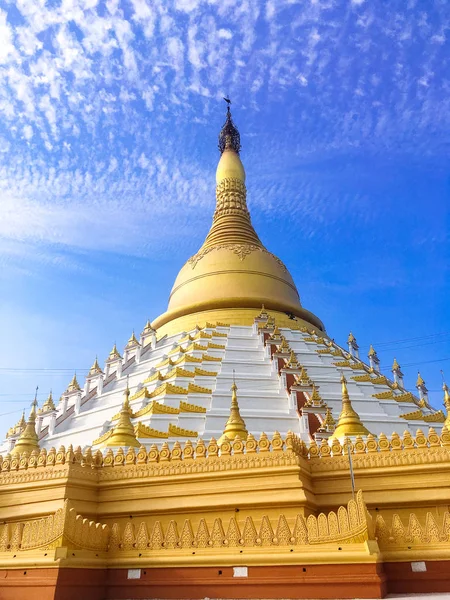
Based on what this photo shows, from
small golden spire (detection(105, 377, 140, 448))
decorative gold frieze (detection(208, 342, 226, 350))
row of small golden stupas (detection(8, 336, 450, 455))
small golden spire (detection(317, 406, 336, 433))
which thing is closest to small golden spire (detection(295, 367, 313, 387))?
row of small golden stupas (detection(8, 336, 450, 455))

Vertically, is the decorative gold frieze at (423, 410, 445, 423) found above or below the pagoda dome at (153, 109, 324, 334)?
below

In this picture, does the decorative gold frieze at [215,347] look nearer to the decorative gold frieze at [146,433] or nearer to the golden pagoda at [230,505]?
the golden pagoda at [230,505]

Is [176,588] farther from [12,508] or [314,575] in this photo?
[12,508]

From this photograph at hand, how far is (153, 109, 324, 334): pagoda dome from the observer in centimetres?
2427

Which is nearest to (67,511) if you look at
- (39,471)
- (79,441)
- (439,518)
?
(39,471)

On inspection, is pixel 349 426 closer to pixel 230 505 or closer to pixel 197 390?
pixel 230 505

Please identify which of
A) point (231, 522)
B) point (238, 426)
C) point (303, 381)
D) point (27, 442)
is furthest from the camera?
point (303, 381)

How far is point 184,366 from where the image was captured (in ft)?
58.1

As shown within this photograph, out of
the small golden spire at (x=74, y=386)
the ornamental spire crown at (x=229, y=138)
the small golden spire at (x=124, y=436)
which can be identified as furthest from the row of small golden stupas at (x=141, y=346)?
the ornamental spire crown at (x=229, y=138)

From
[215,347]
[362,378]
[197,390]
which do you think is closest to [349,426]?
[197,390]

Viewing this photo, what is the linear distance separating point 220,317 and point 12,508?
1513cm

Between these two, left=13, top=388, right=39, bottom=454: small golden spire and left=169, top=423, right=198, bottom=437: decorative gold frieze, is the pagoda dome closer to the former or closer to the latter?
left=169, top=423, right=198, bottom=437: decorative gold frieze

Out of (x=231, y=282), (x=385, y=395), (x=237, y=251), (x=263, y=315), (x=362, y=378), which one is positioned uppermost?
(x=237, y=251)

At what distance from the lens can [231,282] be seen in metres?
25.0
